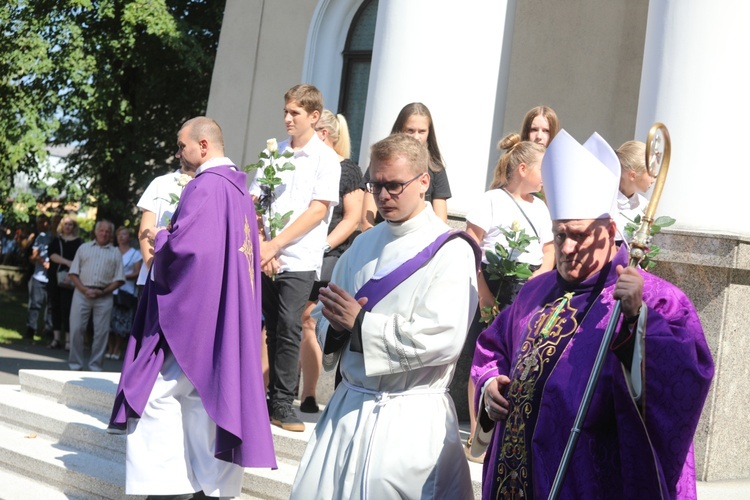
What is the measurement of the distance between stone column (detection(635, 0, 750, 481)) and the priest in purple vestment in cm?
269

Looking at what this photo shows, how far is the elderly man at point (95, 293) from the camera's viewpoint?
13.6m

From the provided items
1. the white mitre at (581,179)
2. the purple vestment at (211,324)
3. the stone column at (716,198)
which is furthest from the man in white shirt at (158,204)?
the white mitre at (581,179)

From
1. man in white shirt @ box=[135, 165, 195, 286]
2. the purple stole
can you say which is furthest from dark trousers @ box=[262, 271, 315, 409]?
the purple stole

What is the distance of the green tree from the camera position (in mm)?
A: 15984

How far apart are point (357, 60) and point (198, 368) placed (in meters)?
7.14

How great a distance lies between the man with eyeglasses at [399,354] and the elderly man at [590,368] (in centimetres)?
18

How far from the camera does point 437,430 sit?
171 inches

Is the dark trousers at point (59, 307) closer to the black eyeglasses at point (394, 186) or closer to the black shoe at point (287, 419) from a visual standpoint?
the black shoe at point (287, 419)

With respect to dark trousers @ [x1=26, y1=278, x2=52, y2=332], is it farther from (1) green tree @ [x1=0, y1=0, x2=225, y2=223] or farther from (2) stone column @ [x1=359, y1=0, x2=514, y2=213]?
(2) stone column @ [x1=359, y1=0, x2=514, y2=213]

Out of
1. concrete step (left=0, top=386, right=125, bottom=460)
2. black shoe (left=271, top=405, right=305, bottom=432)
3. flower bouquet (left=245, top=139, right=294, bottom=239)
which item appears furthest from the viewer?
concrete step (left=0, top=386, right=125, bottom=460)

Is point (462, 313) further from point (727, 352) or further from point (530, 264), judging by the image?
point (727, 352)

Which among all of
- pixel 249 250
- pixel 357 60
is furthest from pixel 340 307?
pixel 357 60

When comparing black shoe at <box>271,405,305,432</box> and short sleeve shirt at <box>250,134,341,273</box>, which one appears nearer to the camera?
black shoe at <box>271,405,305,432</box>

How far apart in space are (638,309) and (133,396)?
11.0 ft
